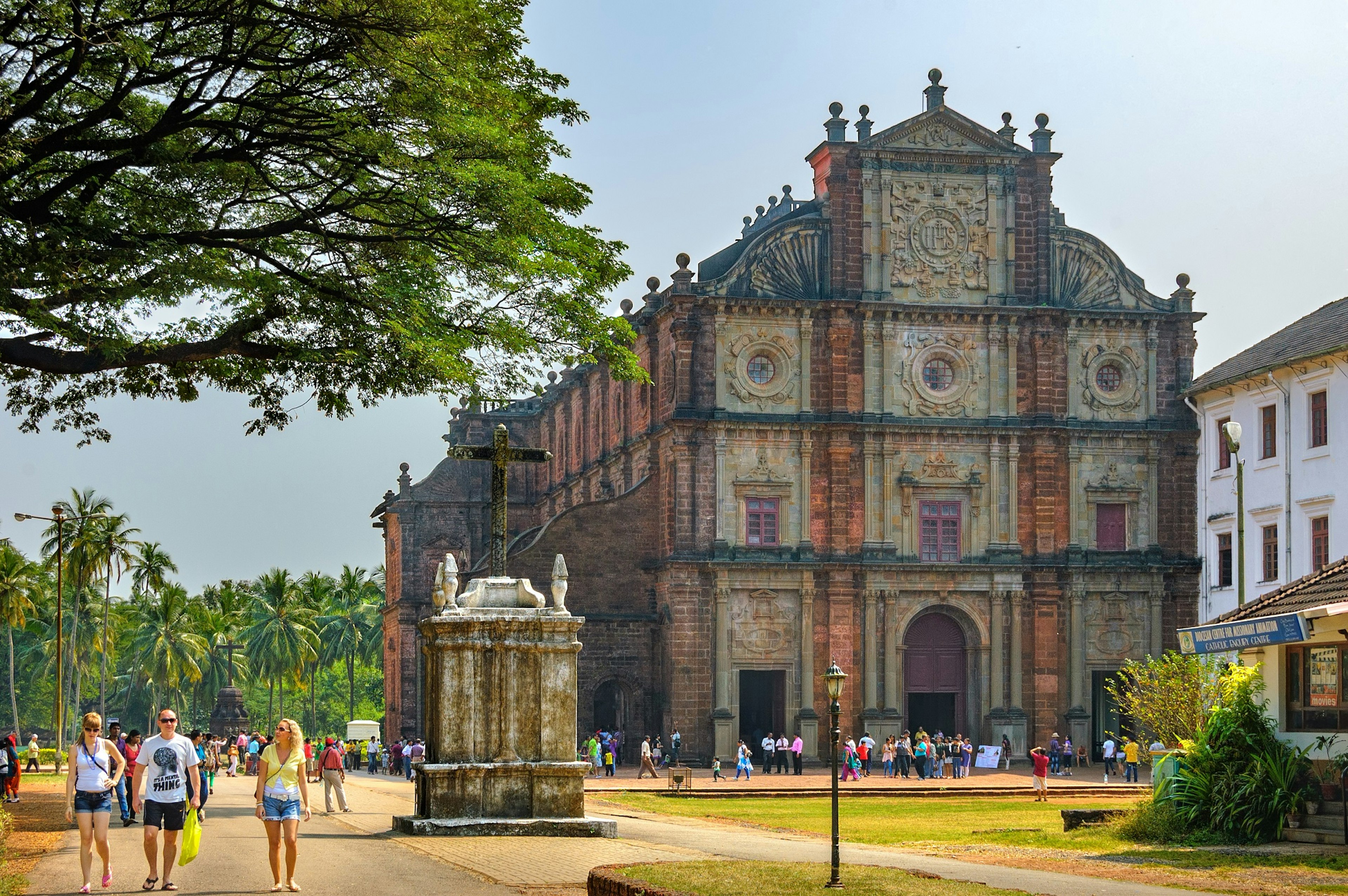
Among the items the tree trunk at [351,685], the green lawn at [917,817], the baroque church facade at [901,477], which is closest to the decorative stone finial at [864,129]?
the baroque church facade at [901,477]

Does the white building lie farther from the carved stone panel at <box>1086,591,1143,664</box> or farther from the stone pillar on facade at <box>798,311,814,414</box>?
the stone pillar on facade at <box>798,311,814,414</box>

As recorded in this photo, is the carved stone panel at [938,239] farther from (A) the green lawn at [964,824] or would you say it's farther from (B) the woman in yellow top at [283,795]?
(B) the woman in yellow top at [283,795]

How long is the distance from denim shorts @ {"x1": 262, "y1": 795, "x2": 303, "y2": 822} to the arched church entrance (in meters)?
39.0

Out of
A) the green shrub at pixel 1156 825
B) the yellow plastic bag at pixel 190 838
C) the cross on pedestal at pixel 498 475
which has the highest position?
the cross on pedestal at pixel 498 475

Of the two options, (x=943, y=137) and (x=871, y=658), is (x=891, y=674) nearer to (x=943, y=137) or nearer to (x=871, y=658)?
(x=871, y=658)

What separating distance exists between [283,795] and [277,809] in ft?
0.46

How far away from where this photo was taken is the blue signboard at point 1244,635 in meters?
22.3

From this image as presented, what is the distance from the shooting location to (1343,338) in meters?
45.5

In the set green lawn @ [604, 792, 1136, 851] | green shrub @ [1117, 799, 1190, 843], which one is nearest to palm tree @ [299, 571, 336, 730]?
green lawn @ [604, 792, 1136, 851]

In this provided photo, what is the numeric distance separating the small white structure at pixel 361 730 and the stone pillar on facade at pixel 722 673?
27.4m

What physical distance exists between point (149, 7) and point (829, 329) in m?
35.0

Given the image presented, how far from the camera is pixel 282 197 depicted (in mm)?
24047

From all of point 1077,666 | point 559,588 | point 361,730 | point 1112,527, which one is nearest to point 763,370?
point 1112,527

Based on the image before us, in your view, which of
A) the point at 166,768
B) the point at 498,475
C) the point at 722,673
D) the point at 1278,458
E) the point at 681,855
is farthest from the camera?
the point at 722,673
